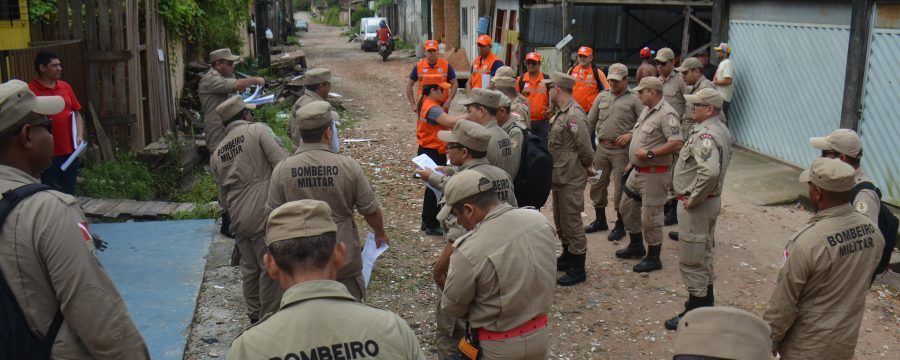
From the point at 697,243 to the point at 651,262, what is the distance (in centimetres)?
131

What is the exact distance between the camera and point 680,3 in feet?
43.2

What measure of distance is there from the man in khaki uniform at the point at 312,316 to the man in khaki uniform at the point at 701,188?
12.4 feet

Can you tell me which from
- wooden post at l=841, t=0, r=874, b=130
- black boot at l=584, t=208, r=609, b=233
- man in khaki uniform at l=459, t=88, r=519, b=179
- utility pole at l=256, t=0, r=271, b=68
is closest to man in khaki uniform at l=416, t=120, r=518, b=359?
man in khaki uniform at l=459, t=88, r=519, b=179

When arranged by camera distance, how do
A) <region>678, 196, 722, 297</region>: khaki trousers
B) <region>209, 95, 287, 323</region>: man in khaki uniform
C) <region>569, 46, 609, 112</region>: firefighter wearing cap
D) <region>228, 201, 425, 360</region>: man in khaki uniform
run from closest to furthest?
<region>228, 201, 425, 360</region>: man in khaki uniform → <region>209, 95, 287, 323</region>: man in khaki uniform → <region>678, 196, 722, 297</region>: khaki trousers → <region>569, 46, 609, 112</region>: firefighter wearing cap

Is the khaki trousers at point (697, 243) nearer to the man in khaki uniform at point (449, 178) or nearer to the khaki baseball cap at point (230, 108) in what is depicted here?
the man in khaki uniform at point (449, 178)

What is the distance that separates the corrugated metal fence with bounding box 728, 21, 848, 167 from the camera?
9695mm

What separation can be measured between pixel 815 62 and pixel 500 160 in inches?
269

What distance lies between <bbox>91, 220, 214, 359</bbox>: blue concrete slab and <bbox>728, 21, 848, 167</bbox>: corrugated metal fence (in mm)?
7826

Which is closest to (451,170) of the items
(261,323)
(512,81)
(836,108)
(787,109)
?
(512,81)

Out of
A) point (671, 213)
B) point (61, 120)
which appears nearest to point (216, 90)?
point (61, 120)

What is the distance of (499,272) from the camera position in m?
3.38

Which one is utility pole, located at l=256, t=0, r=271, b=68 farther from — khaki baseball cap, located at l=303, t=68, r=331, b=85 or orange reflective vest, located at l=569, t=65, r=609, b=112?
khaki baseball cap, located at l=303, t=68, r=331, b=85

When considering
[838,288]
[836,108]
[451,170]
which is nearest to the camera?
[838,288]

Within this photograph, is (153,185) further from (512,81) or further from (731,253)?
(731,253)
